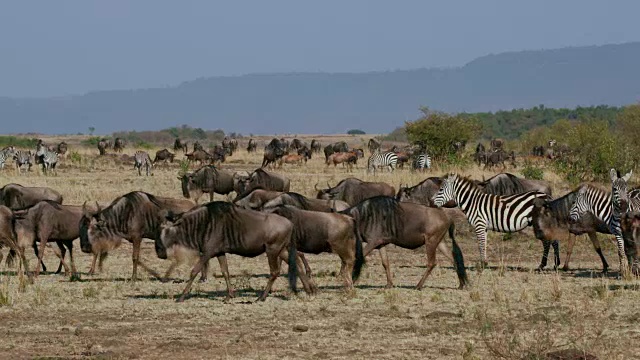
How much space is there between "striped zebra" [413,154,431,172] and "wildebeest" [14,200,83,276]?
23.2 metres

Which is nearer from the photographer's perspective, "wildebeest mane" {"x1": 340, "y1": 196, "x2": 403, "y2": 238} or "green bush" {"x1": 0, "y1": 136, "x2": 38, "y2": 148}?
"wildebeest mane" {"x1": 340, "y1": 196, "x2": 403, "y2": 238}

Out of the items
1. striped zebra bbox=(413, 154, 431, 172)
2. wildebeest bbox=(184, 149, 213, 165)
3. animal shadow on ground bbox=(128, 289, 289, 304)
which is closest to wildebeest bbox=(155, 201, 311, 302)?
animal shadow on ground bbox=(128, 289, 289, 304)

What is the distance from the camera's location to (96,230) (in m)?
14.9

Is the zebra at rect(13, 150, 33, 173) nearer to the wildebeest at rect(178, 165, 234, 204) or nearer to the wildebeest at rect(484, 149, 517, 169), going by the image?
the wildebeest at rect(178, 165, 234, 204)

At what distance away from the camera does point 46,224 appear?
50.4ft

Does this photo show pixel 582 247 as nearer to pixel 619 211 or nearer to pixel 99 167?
pixel 619 211

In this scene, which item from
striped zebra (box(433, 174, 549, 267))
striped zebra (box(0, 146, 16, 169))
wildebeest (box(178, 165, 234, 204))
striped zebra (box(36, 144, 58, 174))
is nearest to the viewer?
striped zebra (box(433, 174, 549, 267))

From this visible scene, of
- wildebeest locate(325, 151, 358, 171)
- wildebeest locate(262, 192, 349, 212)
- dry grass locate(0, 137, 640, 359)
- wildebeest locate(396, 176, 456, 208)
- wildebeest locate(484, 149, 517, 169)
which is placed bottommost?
wildebeest locate(325, 151, 358, 171)

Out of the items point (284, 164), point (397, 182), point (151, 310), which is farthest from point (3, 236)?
point (284, 164)

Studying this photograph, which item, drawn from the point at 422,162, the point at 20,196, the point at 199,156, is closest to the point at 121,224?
the point at 20,196

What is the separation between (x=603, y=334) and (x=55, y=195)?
10.5 m

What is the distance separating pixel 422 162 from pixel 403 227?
2475 cm

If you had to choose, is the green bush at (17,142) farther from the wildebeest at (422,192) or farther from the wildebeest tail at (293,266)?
the wildebeest tail at (293,266)

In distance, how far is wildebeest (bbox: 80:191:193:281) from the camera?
14.9 m
